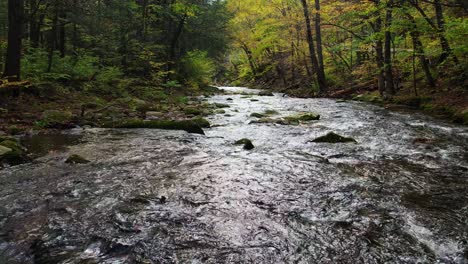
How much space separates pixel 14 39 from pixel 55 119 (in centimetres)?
313

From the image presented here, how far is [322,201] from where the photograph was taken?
4543 mm

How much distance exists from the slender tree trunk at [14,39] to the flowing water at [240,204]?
409 centimetres

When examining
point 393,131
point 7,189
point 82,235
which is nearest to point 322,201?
point 82,235

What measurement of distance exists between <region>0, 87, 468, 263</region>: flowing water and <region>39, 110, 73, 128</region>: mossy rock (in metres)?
1.65

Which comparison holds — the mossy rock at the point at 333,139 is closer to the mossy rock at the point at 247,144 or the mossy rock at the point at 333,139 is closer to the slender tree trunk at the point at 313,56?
the mossy rock at the point at 247,144

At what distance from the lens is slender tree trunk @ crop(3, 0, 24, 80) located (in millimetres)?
10523

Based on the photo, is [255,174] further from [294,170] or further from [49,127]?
[49,127]

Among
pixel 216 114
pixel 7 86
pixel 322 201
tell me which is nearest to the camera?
pixel 322 201

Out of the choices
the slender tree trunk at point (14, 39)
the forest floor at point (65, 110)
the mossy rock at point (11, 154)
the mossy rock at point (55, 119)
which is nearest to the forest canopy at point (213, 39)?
the slender tree trunk at point (14, 39)

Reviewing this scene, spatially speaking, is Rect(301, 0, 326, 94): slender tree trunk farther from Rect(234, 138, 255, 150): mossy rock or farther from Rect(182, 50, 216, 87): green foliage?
Rect(234, 138, 255, 150): mossy rock

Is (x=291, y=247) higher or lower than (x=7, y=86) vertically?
lower

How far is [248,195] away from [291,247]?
1511mm

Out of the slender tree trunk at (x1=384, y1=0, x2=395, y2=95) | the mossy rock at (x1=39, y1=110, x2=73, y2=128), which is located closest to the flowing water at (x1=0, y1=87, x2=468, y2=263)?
the mossy rock at (x1=39, y1=110, x2=73, y2=128)

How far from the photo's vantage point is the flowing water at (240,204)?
331cm
